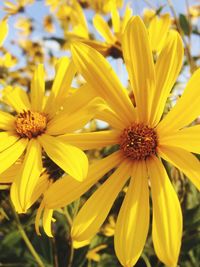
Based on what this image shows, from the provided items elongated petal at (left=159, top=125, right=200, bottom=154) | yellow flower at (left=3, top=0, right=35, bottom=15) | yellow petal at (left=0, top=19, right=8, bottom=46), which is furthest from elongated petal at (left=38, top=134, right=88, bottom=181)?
yellow flower at (left=3, top=0, right=35, bottom=15)

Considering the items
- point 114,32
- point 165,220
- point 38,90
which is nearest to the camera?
point 165,220

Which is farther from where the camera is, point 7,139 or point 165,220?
point 7,139

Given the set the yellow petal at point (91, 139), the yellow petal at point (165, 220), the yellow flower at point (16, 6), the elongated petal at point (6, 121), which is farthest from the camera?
the yellow flower at point (16, 6)

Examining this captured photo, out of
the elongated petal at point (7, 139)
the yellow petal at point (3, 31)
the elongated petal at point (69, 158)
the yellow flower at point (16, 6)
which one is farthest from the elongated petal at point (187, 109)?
the yellow flower at point (16, 6)

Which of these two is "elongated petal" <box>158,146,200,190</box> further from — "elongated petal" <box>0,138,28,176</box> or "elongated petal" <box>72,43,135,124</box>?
"elongated petal" <box>0,138,28,176</box>

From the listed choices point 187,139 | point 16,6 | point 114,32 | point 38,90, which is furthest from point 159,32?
point 16,6

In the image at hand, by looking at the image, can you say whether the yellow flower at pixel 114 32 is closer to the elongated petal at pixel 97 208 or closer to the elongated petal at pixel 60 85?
the elongated petal at pixel 60 85

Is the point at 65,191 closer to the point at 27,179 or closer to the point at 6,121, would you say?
the point at 27,179
